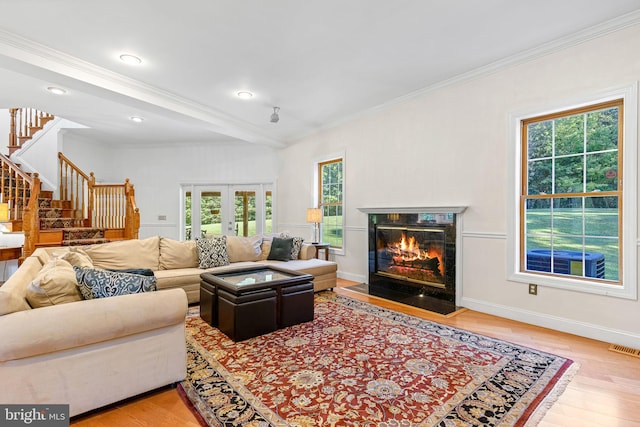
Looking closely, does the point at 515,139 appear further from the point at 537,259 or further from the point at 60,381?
the point at 60,381

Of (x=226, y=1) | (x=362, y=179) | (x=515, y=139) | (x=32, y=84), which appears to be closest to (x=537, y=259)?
Result: (x=515, y=139)

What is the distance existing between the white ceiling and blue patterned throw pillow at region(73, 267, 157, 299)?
2.14 metres

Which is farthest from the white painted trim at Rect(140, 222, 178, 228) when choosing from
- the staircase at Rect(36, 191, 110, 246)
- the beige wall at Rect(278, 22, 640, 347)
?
the beige wall at Rect(278, 22, 640, 347)

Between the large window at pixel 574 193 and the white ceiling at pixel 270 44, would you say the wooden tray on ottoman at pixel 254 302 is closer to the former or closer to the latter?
the white ceiling at pixel 270 44

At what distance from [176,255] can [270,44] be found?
292 centimetres

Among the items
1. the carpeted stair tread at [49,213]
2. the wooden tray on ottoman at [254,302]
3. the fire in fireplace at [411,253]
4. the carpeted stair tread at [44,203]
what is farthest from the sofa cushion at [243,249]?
the carpeted stair tread at [44,203]

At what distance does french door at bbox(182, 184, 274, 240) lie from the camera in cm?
723

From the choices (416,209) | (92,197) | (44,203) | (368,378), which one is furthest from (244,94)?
(44,203)

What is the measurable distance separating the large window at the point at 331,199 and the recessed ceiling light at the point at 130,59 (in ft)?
A: 11.0

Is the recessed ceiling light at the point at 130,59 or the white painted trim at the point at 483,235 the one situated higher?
the recessed ceiling light at the point at 130,59

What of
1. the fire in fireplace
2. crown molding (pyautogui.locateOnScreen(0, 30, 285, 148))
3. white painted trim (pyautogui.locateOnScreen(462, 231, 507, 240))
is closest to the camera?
crown molding (pyautogui.locateOnScreen(0, 30, 285, 148))

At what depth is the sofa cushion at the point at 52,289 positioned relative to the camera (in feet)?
5.83

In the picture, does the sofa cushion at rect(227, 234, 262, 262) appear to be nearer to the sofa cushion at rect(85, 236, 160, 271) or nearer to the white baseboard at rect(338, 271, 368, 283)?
the sofa cushion at rect(85, 236, 160, 271)

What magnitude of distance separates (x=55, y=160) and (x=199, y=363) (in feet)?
20.7
